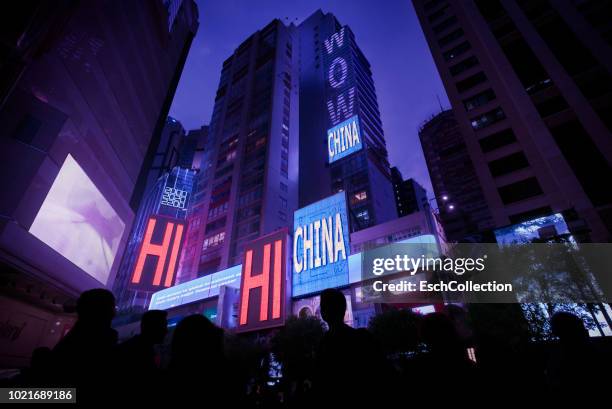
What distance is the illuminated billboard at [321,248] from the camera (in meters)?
27.6

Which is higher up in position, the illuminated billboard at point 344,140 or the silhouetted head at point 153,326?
the illuminated billboard at point 344,140

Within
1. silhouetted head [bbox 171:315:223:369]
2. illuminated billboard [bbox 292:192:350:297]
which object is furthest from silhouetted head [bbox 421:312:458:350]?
illuminated billboard [bbox 292:192:350:297]

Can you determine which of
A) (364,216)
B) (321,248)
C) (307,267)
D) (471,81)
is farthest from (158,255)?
(471,81)

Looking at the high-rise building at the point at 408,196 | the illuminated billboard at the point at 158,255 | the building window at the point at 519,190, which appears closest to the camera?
the illuminated billboard at the point at 158,255

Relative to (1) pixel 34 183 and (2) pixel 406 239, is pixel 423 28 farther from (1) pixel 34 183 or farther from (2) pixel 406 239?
(1) pixel 34 183

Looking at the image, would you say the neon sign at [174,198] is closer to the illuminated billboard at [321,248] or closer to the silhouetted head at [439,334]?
the illuminated billboard at [321,248]

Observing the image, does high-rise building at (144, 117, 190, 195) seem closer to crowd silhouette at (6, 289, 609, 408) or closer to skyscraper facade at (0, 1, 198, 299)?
skyscraper facade at (0, 1, 198, 299)

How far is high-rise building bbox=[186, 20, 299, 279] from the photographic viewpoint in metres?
48.1

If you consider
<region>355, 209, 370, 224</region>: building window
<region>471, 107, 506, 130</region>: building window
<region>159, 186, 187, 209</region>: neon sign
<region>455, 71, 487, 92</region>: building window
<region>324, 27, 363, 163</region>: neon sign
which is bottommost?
<region>471, 107, 506, 130</region>: building window

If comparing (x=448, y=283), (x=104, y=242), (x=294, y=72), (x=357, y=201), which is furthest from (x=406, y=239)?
(x=294, y=72)

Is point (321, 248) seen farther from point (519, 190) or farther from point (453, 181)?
point (453, 181)

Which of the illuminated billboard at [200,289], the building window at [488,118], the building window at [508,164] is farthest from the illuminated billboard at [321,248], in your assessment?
the building window at [488,118]

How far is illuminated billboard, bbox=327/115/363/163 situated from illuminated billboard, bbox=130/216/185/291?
2761 centimetres

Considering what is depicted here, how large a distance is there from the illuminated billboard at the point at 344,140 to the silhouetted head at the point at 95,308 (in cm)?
4492
